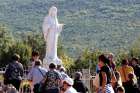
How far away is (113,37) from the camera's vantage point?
12600 cm

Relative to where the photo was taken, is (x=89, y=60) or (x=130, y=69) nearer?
(x=130, y=69)

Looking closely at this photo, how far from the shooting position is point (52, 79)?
15.0 m

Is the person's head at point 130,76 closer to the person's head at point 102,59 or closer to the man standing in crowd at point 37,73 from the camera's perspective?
the man standing in crowd at point 37,73

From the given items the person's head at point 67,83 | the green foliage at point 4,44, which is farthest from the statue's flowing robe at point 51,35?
the green foliage at point 4,44

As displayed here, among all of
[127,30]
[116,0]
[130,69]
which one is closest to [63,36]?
[127,30]

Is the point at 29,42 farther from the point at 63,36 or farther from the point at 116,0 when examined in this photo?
the point at 116,0

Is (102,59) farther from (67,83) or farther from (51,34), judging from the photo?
(51,34)

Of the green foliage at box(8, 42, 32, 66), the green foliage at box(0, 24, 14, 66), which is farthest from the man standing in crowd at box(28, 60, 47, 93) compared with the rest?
the green foliage at box(8, 42, 32, 66)

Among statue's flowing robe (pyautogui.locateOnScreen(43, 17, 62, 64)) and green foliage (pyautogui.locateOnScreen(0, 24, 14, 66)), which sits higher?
statue's flowing robe (pyautogui.locateOnScreen(43, 17, 62, 64))

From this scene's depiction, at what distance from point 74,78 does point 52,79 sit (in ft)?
5.52

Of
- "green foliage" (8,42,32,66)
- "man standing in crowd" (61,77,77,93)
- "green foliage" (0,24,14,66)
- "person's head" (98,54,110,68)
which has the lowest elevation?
"green foliage" (0,24,14,66)

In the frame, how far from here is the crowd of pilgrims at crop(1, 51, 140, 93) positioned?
45.8 feet

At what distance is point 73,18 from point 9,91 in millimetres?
136623

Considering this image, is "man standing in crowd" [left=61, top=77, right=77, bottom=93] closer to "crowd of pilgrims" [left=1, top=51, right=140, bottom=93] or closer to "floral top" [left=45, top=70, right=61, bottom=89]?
"crowd of pilgrims" [left=1, top=51, right=140, bottom=93]
